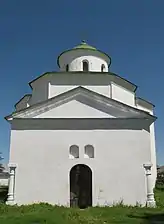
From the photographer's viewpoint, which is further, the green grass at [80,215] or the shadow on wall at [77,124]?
the shadow on wall at [77,124]

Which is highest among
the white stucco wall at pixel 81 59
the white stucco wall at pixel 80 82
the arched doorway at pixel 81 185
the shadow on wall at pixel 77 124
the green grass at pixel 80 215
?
the white stucco wall at pixel 81 59

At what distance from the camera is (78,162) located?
1434 cm

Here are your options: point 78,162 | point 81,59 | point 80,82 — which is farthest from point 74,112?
point 81,59

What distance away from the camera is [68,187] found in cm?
1405

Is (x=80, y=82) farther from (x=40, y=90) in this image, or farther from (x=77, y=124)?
(x=77, y=124)

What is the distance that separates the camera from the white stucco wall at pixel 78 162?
1393 cm

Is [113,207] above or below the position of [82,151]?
below

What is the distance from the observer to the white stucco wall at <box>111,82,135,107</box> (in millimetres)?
17734

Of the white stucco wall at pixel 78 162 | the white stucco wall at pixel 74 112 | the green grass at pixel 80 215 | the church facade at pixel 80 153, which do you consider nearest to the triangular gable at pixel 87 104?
the church facade at pixel 80 153

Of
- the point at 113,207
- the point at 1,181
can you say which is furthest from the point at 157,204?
the point at 1,181

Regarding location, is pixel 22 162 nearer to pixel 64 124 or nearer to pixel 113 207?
pixel 64 124

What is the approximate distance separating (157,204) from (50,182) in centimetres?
536

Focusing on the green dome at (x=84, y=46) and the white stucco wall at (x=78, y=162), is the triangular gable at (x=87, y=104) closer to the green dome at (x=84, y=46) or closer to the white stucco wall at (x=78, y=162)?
the white stucco wall at (x=78, y=162)

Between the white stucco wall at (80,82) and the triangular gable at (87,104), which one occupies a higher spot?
the white stucco wall at (80,82)
